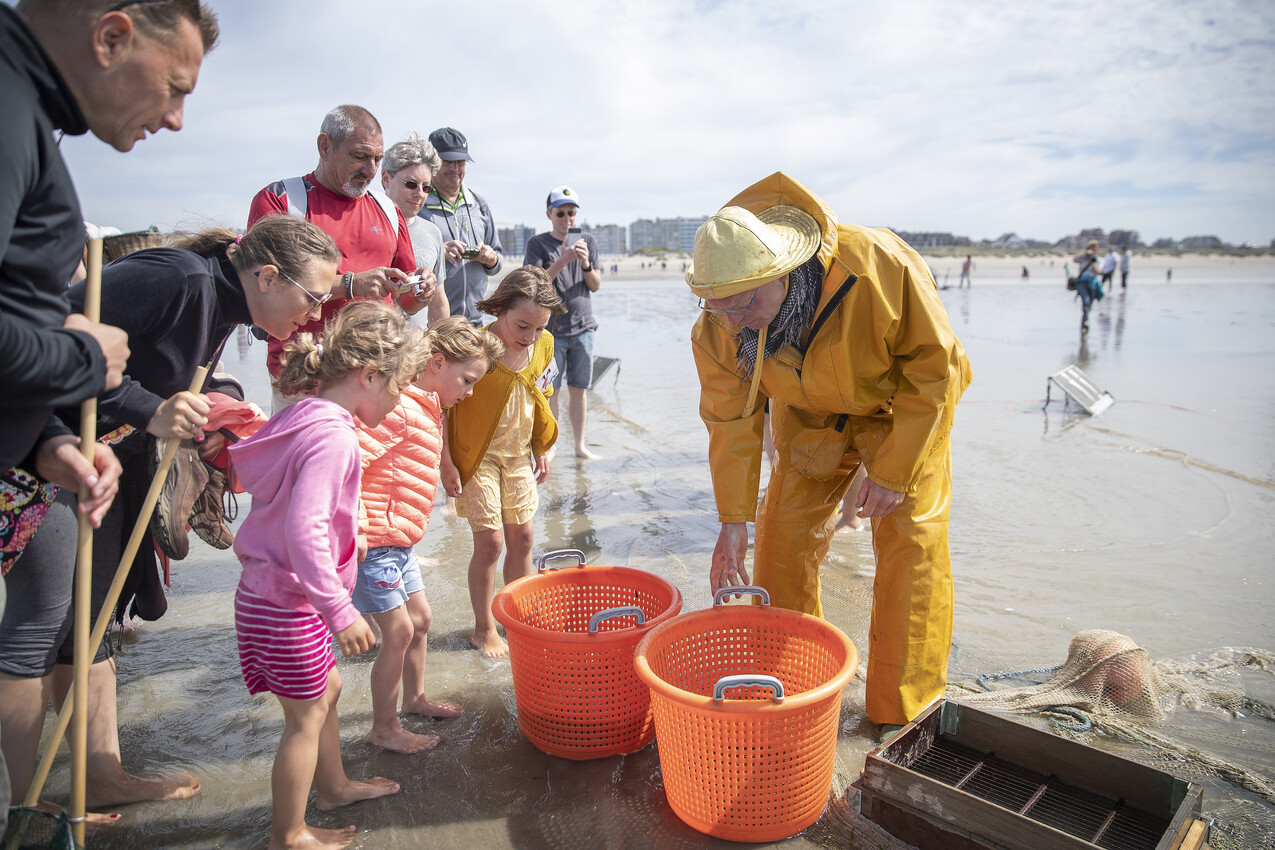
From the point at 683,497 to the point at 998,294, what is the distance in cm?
3361

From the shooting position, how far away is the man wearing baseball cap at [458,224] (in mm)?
5367

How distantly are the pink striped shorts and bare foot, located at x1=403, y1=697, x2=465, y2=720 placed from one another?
0.97 m

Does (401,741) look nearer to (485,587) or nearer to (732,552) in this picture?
(485,587)

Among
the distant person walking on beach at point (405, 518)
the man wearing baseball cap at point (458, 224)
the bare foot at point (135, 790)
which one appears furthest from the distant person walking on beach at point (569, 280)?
the bare foot at point (135, 790)

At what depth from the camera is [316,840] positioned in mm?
2295

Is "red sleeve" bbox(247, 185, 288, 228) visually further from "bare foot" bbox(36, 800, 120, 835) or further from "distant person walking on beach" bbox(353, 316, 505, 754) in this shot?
"bare foot" bbox(36, 800, 120, 835)

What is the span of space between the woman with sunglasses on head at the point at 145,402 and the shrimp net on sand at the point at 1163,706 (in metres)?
2.96

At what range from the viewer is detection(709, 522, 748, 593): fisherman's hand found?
305 cm

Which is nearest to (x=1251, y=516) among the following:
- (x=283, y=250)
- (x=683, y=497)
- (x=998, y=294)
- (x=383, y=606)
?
(x=683, y=497)

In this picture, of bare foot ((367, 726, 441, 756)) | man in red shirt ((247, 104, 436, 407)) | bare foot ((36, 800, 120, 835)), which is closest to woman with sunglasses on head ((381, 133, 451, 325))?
man in red shirt ((247, 104, 436, 407))

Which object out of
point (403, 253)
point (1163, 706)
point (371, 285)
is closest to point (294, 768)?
point (371, 285)

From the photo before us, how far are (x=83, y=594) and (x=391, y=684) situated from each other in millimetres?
1132

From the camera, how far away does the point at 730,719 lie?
7.19 ft

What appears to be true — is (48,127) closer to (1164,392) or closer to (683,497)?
(683,497)
